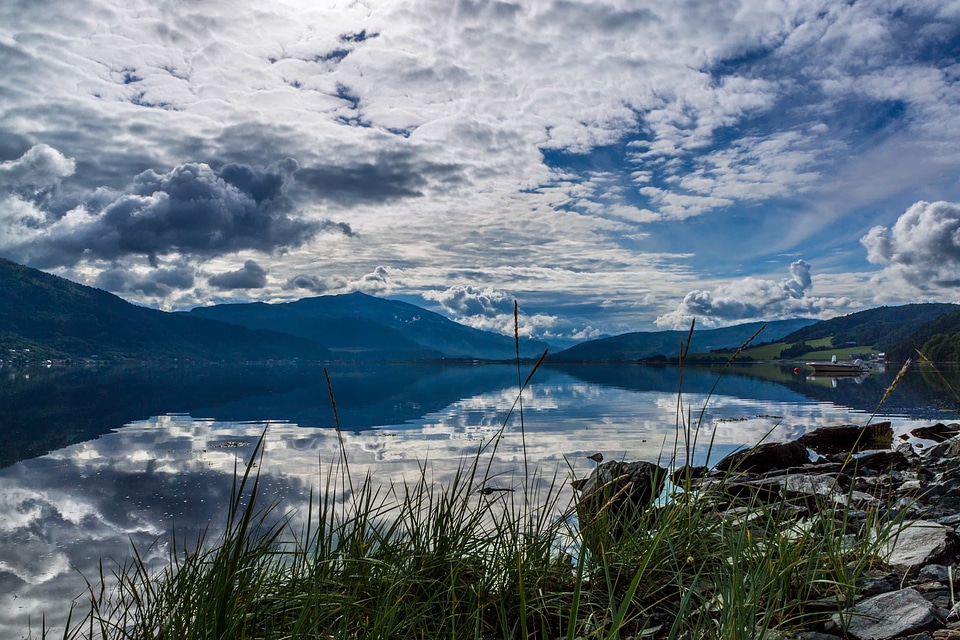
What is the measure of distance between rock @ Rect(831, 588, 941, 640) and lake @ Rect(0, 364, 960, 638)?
1714 millimetres

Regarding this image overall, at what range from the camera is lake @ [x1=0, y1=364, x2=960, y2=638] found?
49.1 ft

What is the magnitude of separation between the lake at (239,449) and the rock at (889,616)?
1714mm

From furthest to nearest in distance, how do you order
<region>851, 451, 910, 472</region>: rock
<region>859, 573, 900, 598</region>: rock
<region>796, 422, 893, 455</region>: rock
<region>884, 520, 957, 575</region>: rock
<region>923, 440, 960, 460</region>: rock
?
<region>796, 422, 893, 455</region>: rock
<region>923, 440, 960, 460</region>: rock
<region>851, 451, 910, 472</region>: rock
<region>884, 520, 957, 575</region>: rock
<region>859, 573, 900, 598</region>: rock

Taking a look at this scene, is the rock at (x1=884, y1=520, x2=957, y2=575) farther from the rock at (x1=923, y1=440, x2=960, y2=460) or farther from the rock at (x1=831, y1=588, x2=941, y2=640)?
the rock at (x1=923, y1=440, x2=960, y2=460)

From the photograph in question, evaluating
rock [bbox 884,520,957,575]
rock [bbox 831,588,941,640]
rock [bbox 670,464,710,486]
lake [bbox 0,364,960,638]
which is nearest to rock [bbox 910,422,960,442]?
lake [bbox 0,364,960,638]

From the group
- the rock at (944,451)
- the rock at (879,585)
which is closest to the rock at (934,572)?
the rock at (879,585)

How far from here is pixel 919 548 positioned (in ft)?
21.3

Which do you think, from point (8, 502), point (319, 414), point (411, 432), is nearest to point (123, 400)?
point (319, 414)

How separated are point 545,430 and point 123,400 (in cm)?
5383

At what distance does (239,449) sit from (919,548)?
29.8 meters

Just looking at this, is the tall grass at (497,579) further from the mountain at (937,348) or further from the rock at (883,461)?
the mountain at (937,348)

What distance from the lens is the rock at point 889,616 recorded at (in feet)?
15.9

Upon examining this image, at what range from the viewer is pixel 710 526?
6.33 metres

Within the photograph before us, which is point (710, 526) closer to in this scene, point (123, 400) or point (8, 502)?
point (8, 502)
